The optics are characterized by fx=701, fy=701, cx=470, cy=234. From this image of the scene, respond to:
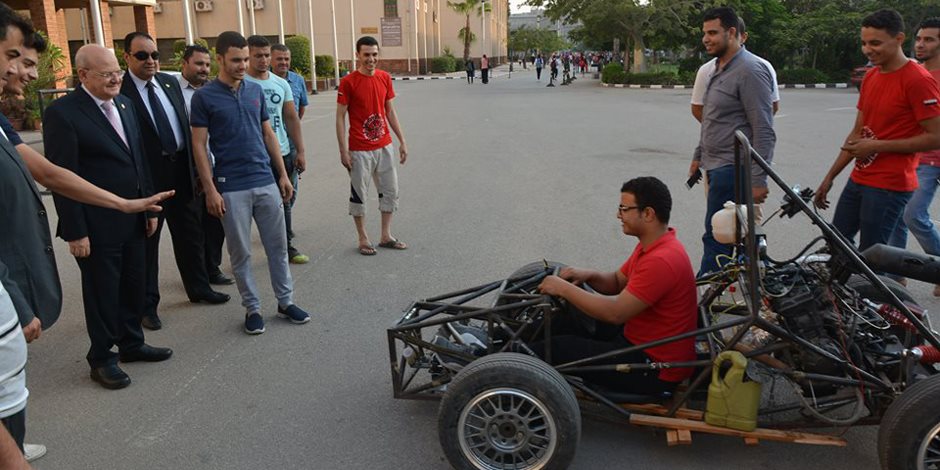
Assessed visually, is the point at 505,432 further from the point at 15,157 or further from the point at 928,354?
the point at 15,157

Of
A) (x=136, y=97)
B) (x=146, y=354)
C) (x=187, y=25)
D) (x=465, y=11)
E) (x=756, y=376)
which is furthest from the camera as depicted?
(x=465, y=11)

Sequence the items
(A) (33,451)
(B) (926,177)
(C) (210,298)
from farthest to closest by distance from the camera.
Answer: (C) (210,298), (B) (926,177), (A) (33,451)

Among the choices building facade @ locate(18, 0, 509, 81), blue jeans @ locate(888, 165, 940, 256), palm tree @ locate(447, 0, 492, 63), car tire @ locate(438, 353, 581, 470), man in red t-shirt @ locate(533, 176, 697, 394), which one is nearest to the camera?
car tire @ locate(438, 353, 581, 470)

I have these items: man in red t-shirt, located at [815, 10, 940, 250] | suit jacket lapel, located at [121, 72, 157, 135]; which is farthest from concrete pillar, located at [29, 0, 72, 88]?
man in red t-shirt, located at [815, 10, 940, 250]

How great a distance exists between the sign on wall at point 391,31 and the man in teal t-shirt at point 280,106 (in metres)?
45.7

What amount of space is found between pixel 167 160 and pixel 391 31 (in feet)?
155

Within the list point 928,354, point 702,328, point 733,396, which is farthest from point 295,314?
point 928,354

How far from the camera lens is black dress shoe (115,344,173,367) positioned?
438 cm

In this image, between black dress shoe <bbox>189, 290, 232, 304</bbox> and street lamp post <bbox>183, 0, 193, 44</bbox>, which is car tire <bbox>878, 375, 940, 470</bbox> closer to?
black dress shoe <bbox>189, 290, 232, 304</bbox>

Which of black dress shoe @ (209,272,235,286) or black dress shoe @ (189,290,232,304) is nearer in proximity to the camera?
black dress shoe @ (189,290,232,304)

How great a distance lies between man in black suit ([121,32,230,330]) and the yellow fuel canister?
11.9 feet

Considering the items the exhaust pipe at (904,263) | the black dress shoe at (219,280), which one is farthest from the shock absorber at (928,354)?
the black dress shoe at (219,280)

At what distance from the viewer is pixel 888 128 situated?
4.50 metres

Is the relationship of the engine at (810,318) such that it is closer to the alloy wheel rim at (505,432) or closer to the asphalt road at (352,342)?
the asphalt road at (352,342)
